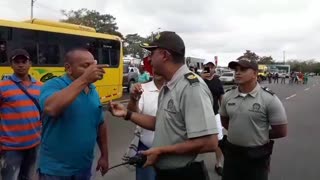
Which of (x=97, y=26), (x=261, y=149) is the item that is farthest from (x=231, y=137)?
(x=97, y=26)

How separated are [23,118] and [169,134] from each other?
216cm

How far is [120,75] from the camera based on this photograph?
19.7 m

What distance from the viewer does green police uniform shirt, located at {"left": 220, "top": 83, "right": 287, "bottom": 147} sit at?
4.11 m

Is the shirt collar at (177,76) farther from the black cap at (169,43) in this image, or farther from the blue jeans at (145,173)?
the blue jeans at (145,173)

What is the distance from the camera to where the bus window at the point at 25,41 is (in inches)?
566

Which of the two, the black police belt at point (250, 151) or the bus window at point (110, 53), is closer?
the black police belt at point (250, 151)

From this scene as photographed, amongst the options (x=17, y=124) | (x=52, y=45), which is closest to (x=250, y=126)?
(x=17, y=124)

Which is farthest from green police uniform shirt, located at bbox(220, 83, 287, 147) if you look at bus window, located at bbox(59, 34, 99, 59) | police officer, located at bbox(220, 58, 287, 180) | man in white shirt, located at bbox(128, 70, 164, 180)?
bus window, located at bbox(59, 34, 99, 59)

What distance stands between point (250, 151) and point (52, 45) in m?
12.8

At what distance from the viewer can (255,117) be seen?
13.5 ft

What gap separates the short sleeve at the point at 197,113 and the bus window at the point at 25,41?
12.4 metres

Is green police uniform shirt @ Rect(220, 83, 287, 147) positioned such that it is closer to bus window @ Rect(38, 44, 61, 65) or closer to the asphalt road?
the asphalt road

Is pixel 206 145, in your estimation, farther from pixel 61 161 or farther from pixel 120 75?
pixel 120 75


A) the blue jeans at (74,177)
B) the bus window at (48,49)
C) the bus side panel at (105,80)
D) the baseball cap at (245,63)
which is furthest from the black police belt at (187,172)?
the bus window at (48,49)
